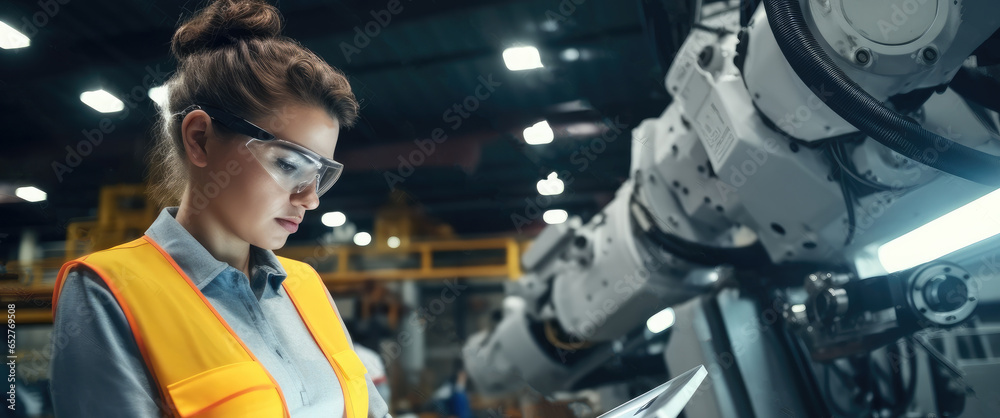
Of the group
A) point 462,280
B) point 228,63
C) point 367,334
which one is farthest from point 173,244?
point 462,280

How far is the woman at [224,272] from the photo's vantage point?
855 millimetres

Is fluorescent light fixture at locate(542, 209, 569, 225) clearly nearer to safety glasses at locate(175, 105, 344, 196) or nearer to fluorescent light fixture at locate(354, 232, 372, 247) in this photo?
fluorescent light fixture at locate(354, 232, 372, 247)

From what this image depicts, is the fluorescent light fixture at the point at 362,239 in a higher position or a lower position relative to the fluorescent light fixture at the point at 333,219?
lower

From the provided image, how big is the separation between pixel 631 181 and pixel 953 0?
1.51 m

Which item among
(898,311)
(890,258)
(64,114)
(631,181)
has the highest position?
(64,114)

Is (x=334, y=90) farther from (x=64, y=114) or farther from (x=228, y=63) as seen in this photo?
(x=64, y=114)

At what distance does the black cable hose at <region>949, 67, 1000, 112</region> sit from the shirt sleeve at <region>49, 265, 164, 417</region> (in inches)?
70.1

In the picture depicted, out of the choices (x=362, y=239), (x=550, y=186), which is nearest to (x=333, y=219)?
(x=362, y=239)

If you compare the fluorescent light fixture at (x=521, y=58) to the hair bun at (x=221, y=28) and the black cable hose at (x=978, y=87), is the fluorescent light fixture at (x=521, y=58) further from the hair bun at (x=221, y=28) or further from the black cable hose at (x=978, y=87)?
the hair bun at (x=221, y=28)

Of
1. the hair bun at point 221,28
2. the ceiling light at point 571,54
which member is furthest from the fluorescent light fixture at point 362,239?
the hair bun at point 221,28

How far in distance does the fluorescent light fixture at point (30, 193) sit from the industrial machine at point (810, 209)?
3120 millimetres

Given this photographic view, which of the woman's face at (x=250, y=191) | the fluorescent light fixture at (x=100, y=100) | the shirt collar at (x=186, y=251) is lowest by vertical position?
the shirt collar at (x=186, y=251)

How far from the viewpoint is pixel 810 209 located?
1709 millimetres

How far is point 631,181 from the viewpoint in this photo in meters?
2.66
